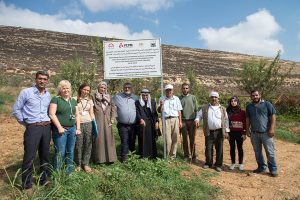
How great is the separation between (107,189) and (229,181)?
2.68 meters

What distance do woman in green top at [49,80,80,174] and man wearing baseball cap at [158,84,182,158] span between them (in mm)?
2272

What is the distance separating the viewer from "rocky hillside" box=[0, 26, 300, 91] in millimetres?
34031

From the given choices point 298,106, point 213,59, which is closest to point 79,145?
point 298,106

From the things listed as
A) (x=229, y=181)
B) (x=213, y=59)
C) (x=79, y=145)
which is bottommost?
(x=229, y=181)

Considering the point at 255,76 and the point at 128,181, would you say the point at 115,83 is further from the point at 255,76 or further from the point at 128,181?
the point at 128,181

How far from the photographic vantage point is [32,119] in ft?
18.1

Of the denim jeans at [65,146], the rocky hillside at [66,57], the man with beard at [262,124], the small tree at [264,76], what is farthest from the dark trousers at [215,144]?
the rocky hillside at [66,57]

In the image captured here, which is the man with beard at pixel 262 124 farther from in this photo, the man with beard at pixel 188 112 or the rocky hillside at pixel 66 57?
the rocky hillside at pixel 66 57

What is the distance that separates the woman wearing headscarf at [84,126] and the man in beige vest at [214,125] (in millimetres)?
2401

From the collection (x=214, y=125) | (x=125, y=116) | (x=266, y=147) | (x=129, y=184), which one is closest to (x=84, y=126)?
(x=125, y=116)

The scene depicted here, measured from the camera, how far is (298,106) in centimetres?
1922

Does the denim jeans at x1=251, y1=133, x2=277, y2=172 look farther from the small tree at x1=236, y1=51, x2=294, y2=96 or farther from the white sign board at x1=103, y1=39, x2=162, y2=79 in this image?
the small tree at x1=236, y1=51, x2=294, y2=96

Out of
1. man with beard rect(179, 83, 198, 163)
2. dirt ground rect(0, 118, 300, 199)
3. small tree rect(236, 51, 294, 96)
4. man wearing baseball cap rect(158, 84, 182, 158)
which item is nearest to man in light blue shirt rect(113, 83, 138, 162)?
man wearing baseball cap rect(158, 84, 182, 158)

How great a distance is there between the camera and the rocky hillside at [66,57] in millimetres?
34031
